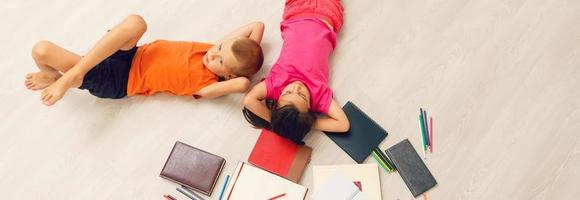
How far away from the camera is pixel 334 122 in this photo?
1.44m

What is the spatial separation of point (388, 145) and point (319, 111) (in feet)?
0.89

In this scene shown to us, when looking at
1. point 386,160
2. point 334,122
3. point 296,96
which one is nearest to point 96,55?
A: point 296,96

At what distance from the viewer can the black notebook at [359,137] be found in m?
1.45

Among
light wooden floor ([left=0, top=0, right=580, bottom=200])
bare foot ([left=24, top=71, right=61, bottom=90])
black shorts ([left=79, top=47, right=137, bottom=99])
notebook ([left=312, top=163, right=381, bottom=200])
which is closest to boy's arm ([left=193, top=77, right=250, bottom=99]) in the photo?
light wooden floor ([left=0, top=0, right=580, bottom=200])

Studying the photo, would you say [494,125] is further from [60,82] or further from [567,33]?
[60,82]

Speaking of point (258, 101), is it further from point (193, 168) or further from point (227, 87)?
point (193, 168)

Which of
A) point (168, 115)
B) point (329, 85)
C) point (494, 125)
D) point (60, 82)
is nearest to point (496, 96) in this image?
point (494, 125)

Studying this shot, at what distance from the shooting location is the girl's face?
1.32 meters

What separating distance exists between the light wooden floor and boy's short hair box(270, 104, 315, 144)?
174mm

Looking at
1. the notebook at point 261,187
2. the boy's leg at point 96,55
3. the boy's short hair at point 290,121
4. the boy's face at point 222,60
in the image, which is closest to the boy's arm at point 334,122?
the boy's short hair at point 290,121

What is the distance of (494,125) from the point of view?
149 cm

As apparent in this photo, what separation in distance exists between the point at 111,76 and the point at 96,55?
0.12m

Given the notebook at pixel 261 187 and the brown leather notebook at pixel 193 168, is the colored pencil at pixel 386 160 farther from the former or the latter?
the brown leather notebook at pixel 193 168

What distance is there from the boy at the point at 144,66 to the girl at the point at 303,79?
0.09 meters
